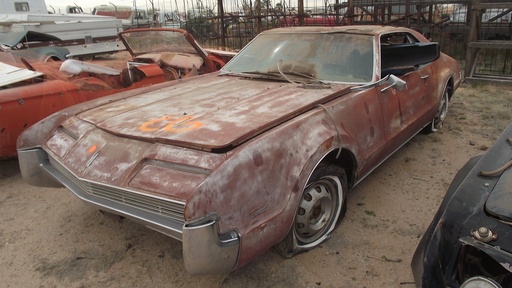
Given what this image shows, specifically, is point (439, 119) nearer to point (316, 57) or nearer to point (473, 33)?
point (316, 57)

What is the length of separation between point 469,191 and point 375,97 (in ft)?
5.29

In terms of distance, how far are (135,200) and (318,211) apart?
1287mm

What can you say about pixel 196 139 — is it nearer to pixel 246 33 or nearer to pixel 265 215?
pixel 265 215

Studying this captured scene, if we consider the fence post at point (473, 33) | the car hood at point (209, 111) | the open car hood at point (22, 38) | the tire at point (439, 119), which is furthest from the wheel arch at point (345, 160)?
the fence post at point (473, 33)

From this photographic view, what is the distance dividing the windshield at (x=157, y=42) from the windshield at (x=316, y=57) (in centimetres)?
150

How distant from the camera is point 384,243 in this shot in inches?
112

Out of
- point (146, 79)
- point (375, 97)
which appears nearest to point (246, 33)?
point (146, 79)

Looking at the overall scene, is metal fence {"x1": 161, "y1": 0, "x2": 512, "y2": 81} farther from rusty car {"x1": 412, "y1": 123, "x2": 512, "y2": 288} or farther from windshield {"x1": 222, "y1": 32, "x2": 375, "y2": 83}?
rusty car {"x1": 412, "y1": 123, "x2": 512, "y2": 288}

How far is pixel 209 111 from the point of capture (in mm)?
2857

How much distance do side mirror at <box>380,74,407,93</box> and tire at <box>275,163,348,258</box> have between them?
101cm

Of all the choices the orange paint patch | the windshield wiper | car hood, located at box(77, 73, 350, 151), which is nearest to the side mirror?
car hood, located at box(77, 73, 350, 151)

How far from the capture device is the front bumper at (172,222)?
1.93 m

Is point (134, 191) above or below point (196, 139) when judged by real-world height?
below

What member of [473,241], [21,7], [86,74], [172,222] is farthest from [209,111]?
[21,7]
